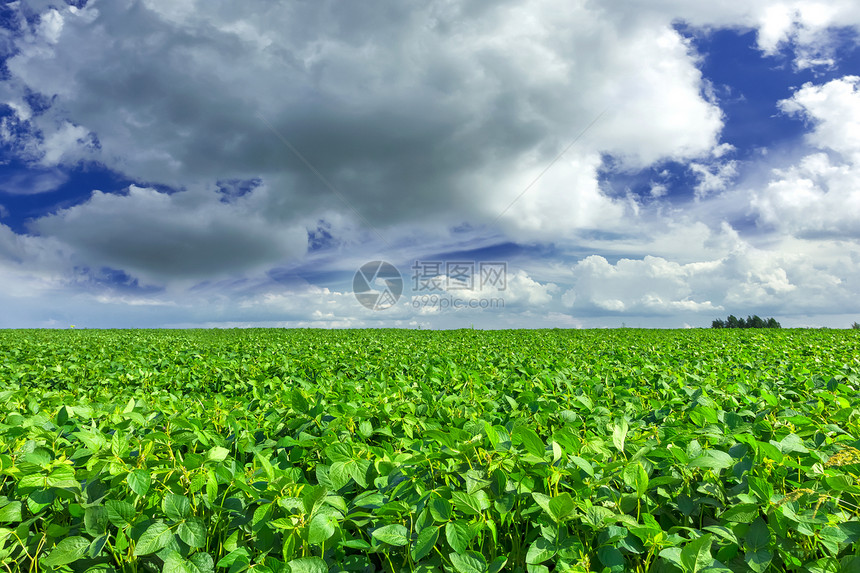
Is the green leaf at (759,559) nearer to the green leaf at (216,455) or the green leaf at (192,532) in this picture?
the green leaf at (192,532)

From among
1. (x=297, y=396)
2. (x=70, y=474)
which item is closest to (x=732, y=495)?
(x=297, y=396)

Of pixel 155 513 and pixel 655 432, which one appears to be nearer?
pixel 155 513

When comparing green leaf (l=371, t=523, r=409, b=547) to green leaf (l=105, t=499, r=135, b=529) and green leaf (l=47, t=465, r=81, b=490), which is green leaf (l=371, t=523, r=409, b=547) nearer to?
green leaf (l=105, t=499, r=135, b=529)

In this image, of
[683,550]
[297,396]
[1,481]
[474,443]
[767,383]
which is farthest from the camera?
[767,383]

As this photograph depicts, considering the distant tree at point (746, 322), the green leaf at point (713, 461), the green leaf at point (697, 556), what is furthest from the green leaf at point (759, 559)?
the distant tree at point (746, 322)

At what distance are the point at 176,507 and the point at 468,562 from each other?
118 cm

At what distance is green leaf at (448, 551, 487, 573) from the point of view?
5.19ft

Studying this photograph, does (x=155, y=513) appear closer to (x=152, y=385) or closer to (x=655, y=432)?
(x=655, y=432)

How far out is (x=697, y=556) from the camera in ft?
5.05

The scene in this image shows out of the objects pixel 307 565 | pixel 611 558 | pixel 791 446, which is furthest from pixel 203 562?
pixel 791 446

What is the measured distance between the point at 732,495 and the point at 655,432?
62 centimetres

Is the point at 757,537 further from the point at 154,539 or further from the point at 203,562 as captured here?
the point at 154,539

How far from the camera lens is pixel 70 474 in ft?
6.40

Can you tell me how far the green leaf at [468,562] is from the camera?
5.19 feet
